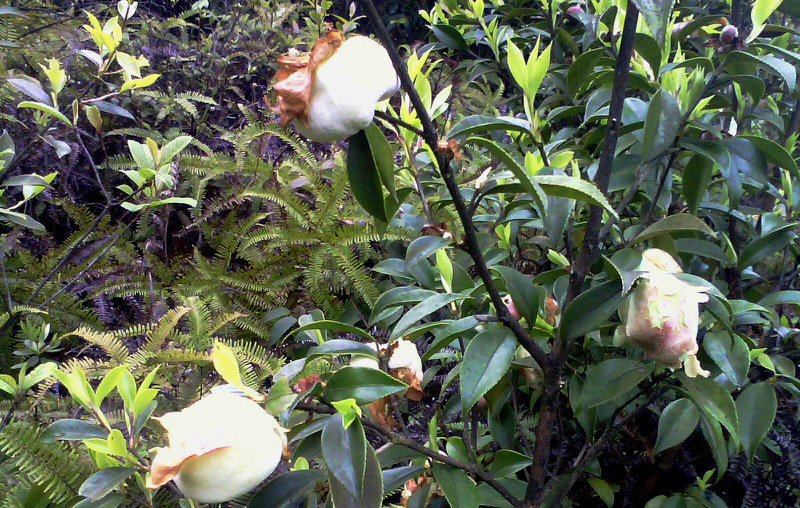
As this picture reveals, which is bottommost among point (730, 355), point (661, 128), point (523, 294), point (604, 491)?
point (604, 491)

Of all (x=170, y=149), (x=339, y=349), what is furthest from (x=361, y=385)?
(x=170, y=149)

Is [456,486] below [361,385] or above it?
below

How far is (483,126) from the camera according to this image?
0.45m

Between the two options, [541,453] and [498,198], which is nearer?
[541,453]

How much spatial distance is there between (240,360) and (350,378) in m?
0.62

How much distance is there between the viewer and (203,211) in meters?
1.73

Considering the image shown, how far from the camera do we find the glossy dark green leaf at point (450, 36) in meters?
1.17

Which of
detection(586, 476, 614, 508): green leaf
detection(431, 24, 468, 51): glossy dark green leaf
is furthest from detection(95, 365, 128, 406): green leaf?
detection(431, 24, 468, 51): glossy dark green leaf

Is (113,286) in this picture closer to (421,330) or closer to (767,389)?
(421,330)

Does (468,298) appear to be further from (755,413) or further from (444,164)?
(755,413)

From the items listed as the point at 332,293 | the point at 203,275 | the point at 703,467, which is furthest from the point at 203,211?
the point at 703,467

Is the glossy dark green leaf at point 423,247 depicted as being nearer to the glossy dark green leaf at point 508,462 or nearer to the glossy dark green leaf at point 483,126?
the glossy dark green leaf at point 483,126

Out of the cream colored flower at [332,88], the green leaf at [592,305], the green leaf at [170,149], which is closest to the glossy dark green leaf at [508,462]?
the green leaf at [592,305]

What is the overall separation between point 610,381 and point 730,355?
0.13 meters
